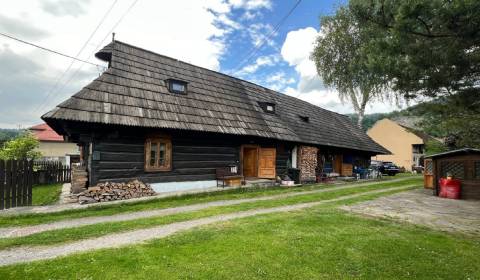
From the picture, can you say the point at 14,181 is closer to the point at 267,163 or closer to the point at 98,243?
the point at 98,243

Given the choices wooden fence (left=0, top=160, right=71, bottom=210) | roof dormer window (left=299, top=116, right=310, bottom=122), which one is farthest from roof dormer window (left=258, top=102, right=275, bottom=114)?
wooden fence (left=0, top=160, right=71, bottom=210)

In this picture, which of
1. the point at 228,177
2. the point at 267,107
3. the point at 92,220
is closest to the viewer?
the point at 92,220

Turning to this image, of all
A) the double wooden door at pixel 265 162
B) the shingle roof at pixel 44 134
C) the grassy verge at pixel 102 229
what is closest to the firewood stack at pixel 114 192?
the grassy verge at pixel 102 229

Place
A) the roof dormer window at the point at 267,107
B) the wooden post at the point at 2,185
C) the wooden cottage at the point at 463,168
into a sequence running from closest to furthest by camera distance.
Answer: the wooden post at the point at 2,185
the wooden cottage at the point at 463,168
the roof dormer window at the point at 267,107

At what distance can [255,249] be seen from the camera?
17.4 feet

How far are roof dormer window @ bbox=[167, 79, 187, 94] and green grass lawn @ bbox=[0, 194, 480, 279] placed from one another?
8.25m

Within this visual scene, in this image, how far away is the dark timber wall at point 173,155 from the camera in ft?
33.6

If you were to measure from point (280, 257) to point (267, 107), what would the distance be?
46.3 feet

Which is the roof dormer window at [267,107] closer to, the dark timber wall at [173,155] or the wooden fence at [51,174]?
the dark timber wall at [173,155]

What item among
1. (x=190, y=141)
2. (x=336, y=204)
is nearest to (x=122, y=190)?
(x=190, y=141)

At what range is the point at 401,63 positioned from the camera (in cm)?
640

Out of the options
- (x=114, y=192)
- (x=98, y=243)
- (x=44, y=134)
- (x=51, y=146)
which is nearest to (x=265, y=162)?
(x=114, y=192)

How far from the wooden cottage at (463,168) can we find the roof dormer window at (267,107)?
9.22 meters

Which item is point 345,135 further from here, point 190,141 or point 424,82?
point 424,82
